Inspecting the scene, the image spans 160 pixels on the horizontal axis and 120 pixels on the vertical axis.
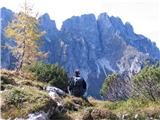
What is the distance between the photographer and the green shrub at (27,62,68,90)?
28339mm

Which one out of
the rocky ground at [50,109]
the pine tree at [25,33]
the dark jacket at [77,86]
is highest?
the pine tree at [25,33]

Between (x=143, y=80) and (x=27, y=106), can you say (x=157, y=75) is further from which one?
(x=27, y=106)

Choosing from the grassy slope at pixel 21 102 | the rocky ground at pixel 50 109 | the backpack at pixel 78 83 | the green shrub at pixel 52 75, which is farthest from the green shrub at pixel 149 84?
the grassy slope at pixel 21 102

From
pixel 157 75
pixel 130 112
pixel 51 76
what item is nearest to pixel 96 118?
pixel 130 112

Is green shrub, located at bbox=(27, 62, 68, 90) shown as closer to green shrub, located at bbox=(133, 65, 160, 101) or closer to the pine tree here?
green shrub, located at bbox=(133, 65, 160, 101)

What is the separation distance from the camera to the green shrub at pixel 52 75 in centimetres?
2834

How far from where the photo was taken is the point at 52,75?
29.2 m

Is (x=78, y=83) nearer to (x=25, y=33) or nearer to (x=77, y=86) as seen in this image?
(x=77, y=86)

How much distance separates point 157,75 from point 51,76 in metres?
7.50

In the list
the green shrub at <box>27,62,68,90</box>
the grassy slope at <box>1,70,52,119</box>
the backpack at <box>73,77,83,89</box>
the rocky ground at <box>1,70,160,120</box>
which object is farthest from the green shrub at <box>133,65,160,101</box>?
the grassy slope at <box>1,70,52,119</box>

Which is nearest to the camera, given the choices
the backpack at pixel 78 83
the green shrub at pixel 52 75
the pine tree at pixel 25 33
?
the backpack at pixel 78 83

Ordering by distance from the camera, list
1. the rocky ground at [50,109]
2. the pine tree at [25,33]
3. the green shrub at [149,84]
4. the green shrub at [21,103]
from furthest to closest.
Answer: the pine tree at [25,33], the green shrub at [149,84], the rocky ground at [50,109], the green shrub at [21,103]

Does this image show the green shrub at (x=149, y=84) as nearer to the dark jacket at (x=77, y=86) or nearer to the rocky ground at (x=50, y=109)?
the dark jacket at (x=77, y=86)

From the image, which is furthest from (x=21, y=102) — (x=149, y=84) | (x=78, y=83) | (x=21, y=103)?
(x=149, y=84)
